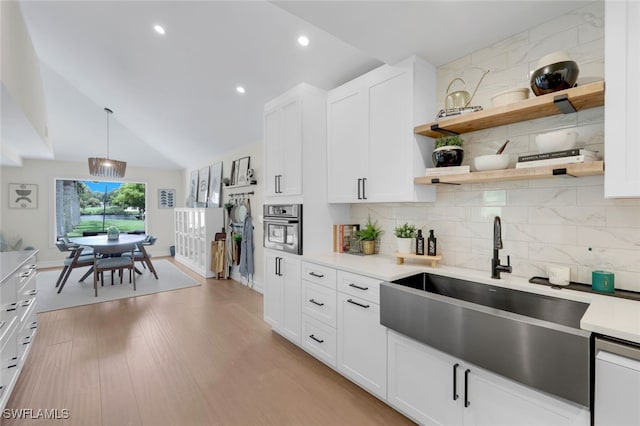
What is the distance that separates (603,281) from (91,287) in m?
6.53

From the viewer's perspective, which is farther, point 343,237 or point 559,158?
point 343,237

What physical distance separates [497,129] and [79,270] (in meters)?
7.82

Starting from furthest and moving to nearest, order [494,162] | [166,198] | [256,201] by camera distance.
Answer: [166,198] < [256,201] < [494,162]

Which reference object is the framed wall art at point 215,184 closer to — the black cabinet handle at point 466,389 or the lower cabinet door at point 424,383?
the lower cabinet door at point 424,383

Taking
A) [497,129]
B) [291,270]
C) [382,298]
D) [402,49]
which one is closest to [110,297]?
[291,270]

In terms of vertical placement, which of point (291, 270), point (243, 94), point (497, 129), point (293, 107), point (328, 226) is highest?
point (243, 94)

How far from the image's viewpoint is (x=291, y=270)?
2.91 meters

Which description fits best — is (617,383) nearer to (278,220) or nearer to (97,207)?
(278,220)

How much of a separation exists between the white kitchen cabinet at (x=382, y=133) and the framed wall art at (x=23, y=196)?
7.70m

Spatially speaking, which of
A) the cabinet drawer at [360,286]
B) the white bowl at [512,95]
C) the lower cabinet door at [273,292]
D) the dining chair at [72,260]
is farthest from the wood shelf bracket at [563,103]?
the dining chair at [72,260]

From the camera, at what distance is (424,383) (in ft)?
5.72

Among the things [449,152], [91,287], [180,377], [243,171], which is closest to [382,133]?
[449,152]

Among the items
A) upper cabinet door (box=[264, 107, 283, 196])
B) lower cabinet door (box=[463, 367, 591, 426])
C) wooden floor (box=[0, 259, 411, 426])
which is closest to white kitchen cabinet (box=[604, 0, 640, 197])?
lower cabinet door (box=[463, 367, 591, 426])

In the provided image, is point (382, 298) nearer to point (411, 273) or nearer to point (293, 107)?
point (411, 273)
